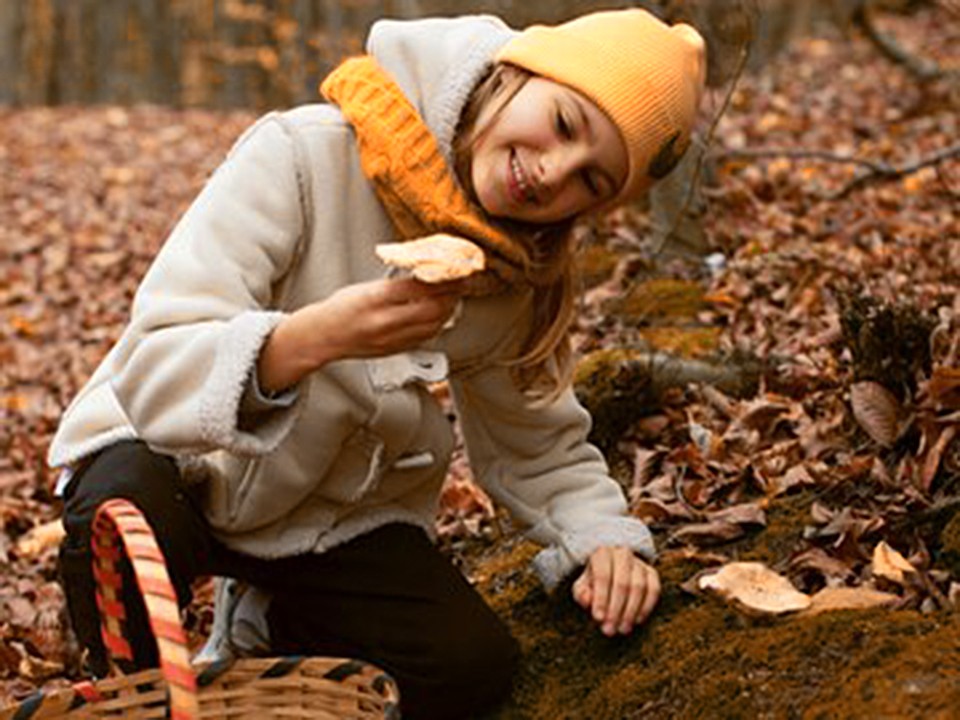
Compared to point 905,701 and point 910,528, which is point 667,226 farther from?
point 905,701

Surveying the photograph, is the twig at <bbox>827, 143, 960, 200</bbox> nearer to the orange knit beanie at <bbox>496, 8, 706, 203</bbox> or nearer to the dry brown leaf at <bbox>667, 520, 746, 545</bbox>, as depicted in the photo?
the dry brown leaf at <bbox>667, 520, 746, 545</bbox>

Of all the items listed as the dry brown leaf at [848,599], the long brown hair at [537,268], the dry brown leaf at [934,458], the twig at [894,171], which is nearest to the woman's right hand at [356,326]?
the long brown hair at [537,268]

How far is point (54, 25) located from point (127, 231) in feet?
25.5

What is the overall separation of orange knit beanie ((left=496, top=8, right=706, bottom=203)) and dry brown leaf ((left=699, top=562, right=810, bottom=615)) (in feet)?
2.37

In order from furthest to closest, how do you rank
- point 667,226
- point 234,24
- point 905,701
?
point 234,24
point 667,226
point 905,701

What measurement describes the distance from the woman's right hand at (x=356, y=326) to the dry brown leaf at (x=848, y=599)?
0.86m

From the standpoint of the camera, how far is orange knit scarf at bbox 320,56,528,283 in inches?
91.1

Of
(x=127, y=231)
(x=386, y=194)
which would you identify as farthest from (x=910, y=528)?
(x=127, y=231)

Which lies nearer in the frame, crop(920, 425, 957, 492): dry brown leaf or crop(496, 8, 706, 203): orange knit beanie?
crop(496, 8, 706, 203): orange knit beanie

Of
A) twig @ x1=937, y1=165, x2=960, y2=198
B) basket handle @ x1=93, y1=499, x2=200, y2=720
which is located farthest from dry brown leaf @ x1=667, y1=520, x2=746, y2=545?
twig @ x1=937, y1=165, x2=960, y2=198

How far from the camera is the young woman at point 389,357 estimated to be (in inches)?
83.8

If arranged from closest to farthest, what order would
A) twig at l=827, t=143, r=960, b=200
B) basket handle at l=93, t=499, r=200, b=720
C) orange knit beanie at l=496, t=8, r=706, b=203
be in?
basket handle at l=93, t=499, r=200, b=720, orange knit beanie at l=496, t=8, r=706, b=203, twig at l=827, t=143, r=960, b=200

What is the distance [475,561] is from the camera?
326cm

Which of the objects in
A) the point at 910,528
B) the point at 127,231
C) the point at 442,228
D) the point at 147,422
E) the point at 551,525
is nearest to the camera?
Result: the point at 147,422
